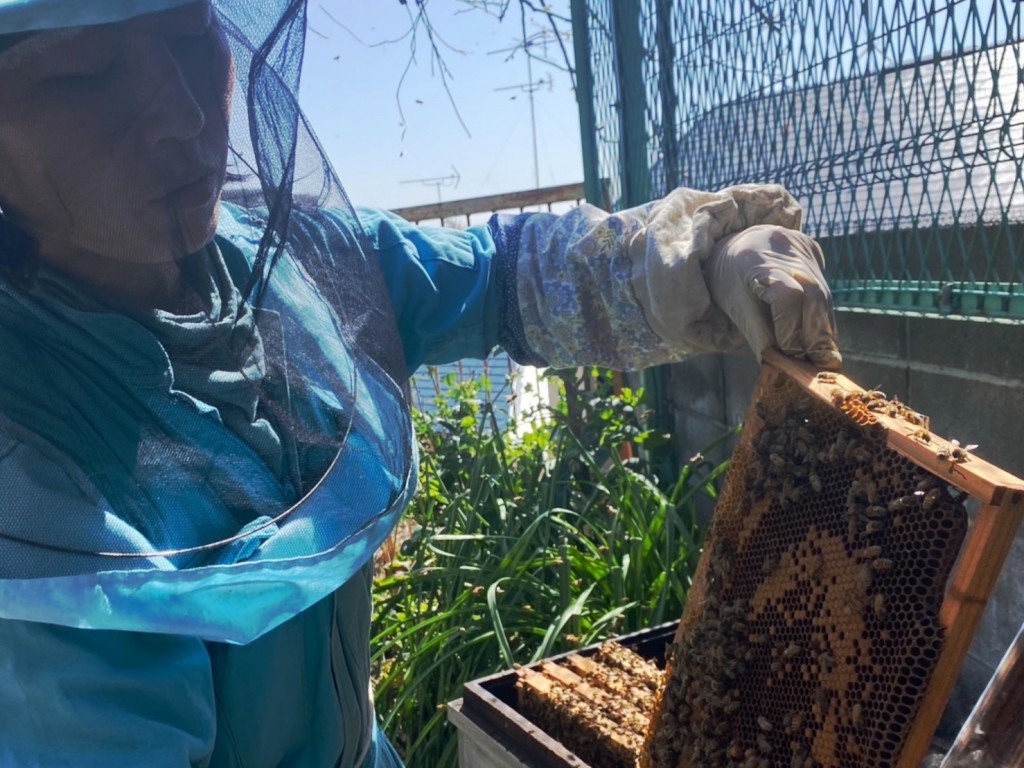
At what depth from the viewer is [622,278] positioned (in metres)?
1.84

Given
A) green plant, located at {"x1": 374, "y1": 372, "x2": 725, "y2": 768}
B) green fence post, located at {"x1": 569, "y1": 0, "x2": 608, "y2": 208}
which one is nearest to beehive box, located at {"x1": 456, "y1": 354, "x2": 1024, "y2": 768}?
green plant, located at {"x1": 374, "y1": 372, "x2": 725, "y2": 768}

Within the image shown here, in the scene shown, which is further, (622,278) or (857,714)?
(622,278)

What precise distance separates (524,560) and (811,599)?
2.29 m

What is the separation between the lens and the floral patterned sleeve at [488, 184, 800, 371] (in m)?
1.75

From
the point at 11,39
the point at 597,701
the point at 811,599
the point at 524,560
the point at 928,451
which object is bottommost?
the point at 524,560

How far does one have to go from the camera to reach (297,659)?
1527 mm

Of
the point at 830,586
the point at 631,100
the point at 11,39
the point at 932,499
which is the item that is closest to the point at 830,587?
the point at 830,586

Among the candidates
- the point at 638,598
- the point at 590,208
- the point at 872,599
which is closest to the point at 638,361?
the point at 590,208

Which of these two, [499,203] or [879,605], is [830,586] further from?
[499,203]

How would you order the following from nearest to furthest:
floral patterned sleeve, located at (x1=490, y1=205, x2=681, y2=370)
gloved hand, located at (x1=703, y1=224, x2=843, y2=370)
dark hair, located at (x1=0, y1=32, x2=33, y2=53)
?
dark hair, located at (x1=0, y1=32, x2=33, y2=53) < gloved hand, located at (x1=703, y1=224, x2=843, y2=370) < floral patterned sleeve, located at (x1=490, y1=205, x2=681, y2=370)

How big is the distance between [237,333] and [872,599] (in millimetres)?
1094

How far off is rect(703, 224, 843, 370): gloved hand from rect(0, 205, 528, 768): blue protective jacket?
677 millimetres

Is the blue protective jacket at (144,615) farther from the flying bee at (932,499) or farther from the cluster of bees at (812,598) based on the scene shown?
the flying bee at (932,499)

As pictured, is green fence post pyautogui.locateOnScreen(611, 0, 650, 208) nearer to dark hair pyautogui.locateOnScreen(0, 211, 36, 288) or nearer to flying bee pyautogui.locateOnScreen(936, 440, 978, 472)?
flying bee pyautogui.locateOnScreen(936, 440, 978, 472)
